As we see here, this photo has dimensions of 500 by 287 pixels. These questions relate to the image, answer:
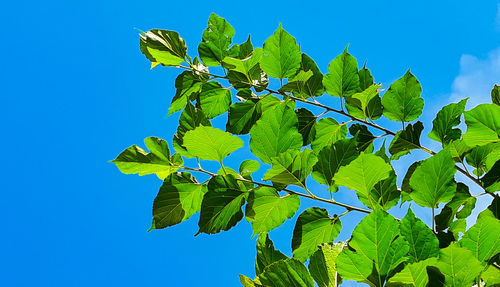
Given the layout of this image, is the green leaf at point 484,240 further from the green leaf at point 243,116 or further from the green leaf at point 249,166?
the green leaf at point 243,116

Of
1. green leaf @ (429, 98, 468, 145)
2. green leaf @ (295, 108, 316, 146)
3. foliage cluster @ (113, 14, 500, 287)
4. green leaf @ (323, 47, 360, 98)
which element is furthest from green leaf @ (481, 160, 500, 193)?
green leaf @ (295, 108, 316, 146)

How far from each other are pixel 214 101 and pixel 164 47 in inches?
11.3

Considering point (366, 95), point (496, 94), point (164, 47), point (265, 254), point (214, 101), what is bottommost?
point (265, 254)

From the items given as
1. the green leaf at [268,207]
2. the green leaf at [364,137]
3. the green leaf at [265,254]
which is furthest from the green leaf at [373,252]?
the green leaf at [364,137]

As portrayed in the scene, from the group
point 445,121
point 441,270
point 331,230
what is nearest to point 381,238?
point 441,270

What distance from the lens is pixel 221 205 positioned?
1279 millimetres

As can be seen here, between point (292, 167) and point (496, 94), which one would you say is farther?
point (496, 94)

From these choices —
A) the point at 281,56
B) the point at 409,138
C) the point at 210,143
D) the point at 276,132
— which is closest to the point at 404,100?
the point at 409,138

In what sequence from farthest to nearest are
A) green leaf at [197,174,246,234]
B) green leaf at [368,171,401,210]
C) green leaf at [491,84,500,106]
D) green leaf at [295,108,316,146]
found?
green leaf at [295,108,316,146]
green leaf at [491,84,500,106]
green leaf at [197,174,246,234]
green leaf at [368,171,401,210]

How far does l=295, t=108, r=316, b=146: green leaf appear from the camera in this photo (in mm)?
1686

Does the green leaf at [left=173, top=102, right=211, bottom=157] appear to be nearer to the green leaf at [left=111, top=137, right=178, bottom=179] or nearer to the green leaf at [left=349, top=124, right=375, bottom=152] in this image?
the green leaf at [left=111, top=137, right=178, bottom=179]

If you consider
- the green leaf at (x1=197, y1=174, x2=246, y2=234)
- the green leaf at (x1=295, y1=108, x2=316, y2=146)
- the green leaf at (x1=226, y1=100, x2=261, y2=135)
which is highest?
the green leaf at (x1=226, y1=100, x2=261, y2=135)

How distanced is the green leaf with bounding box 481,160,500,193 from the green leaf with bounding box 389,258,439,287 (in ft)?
2.10

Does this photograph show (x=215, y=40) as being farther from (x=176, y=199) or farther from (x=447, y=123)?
(x=447, y=123)
